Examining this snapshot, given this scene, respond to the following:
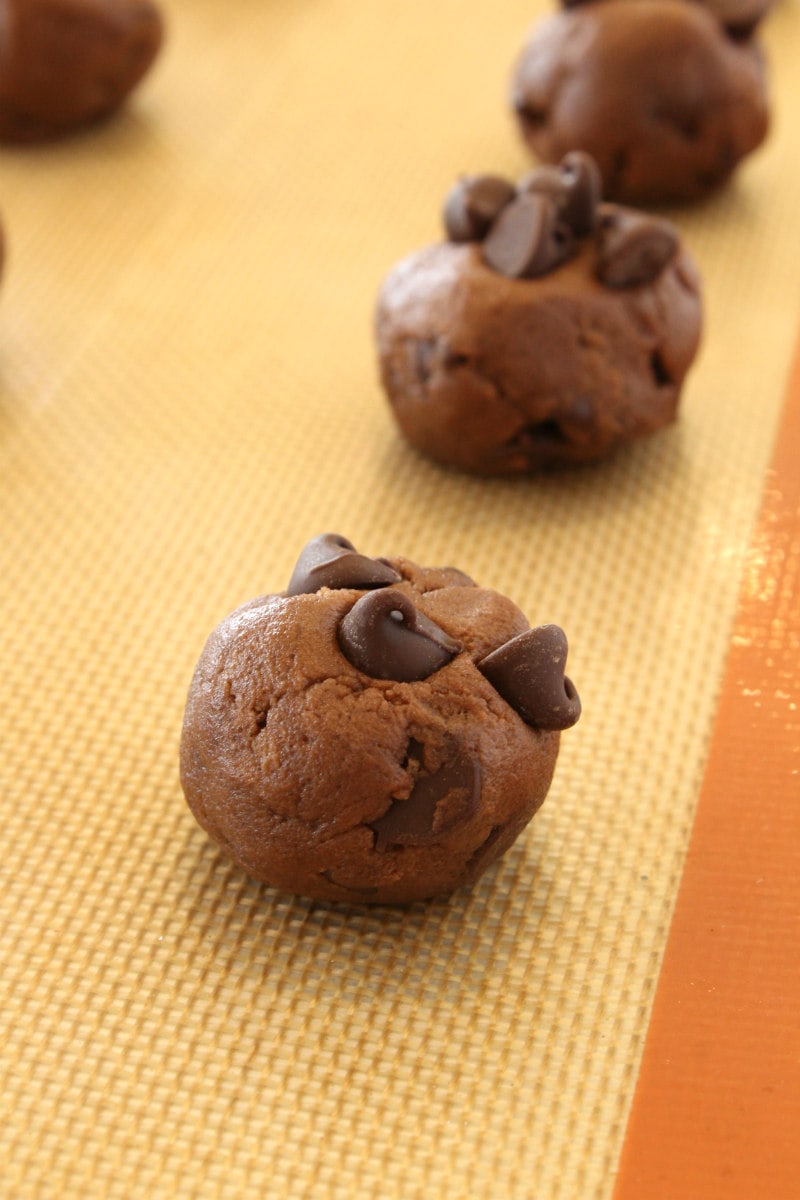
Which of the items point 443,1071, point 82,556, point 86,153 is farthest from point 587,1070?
point 86,153

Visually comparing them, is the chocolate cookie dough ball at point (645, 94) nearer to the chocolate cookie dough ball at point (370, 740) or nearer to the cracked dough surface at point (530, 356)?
the cracked dough surface at point (530, 356)

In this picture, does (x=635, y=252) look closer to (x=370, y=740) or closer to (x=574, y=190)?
(x=574, y=190)

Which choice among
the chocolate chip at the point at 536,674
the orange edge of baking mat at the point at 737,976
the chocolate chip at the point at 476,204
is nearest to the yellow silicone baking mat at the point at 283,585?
the orange edge of baking mat at the point at 737,976

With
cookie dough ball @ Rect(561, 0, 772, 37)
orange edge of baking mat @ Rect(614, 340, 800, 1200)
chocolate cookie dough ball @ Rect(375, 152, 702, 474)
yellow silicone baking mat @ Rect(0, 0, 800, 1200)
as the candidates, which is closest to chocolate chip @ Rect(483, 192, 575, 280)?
chocolate cookie dough ball @ Rect(375, 152, 702, 474)

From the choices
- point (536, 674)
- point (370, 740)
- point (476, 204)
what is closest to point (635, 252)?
point (476, 204)

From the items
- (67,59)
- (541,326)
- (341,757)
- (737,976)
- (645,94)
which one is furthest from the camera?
(67,59)

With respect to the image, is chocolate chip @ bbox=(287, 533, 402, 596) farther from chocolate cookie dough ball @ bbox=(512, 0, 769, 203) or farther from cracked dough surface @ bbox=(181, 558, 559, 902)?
chocolate cookie dough ball @ bbox=(512, 0, 769, 203)
